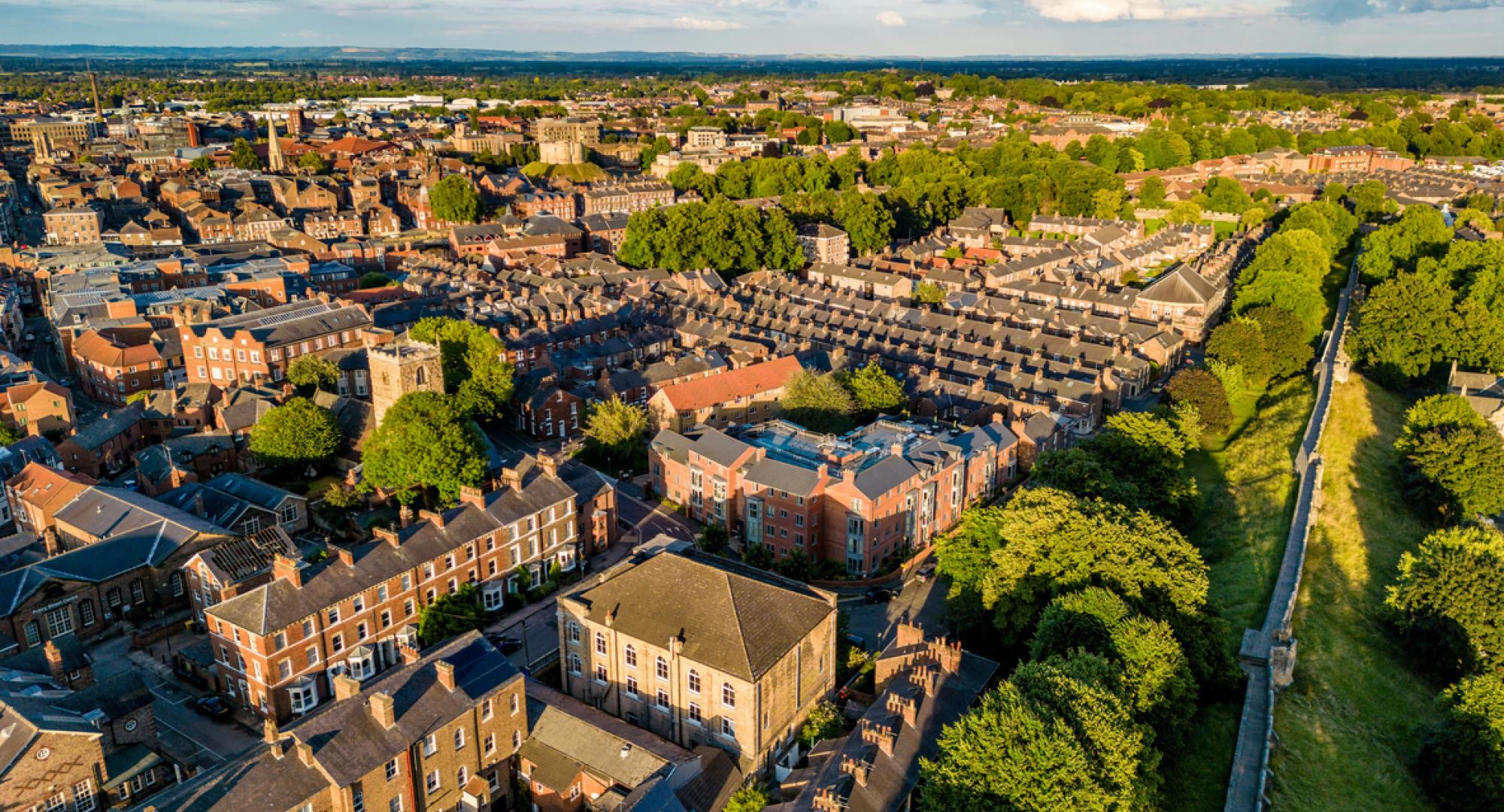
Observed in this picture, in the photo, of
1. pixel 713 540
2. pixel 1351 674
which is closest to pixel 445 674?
pixel 713 540

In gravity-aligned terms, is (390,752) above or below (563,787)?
above

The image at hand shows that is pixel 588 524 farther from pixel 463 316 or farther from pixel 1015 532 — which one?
pixel 463 316

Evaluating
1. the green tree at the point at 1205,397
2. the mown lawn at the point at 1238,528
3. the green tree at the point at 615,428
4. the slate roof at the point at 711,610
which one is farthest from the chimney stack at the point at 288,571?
the green tree at the point at 1205,397

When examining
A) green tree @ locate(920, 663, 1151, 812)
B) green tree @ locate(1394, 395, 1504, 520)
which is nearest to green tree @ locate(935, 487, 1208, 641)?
green tree @ locate(920, 663, 1151, 812)

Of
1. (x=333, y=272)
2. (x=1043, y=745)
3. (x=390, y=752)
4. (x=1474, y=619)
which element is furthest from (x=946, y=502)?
(x=333, y=272)

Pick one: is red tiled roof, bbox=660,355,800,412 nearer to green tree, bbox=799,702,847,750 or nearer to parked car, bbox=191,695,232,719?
green tree, bbox=799,702,847,750

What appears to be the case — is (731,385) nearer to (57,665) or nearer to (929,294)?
(929,294)
